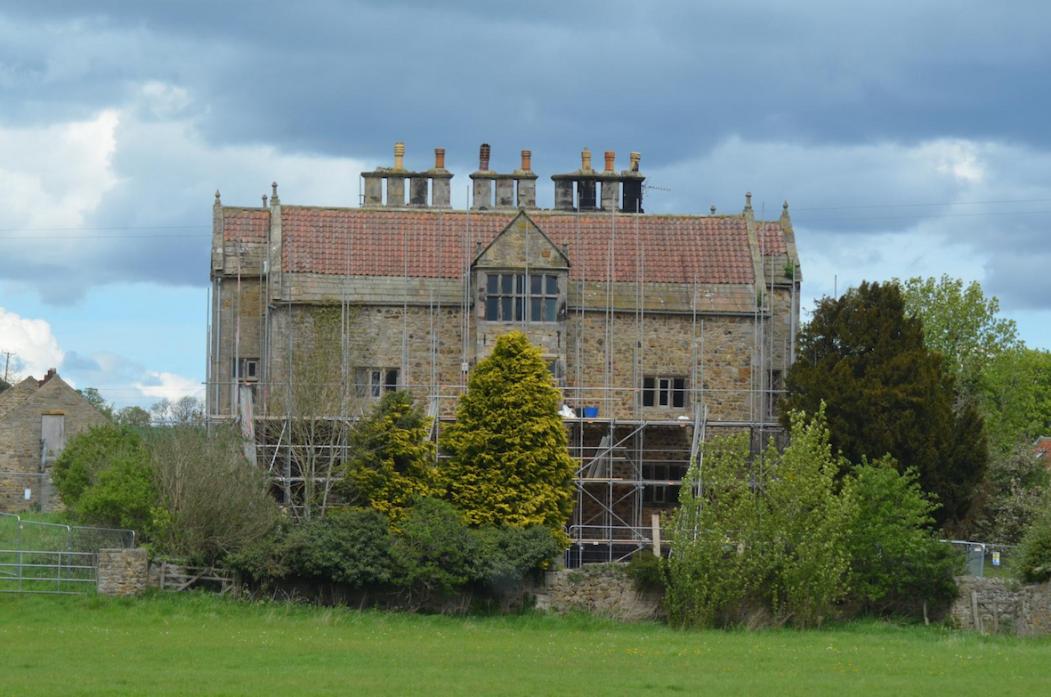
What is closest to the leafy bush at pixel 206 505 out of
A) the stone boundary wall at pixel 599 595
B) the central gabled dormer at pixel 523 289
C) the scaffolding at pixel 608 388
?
the scaffolding at pixel 608 388

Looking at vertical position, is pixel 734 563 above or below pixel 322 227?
below

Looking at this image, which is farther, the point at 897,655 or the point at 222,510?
Result: the point at 222,510

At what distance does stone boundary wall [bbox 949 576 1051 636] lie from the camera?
39.3 metres

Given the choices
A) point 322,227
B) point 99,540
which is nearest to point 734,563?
point 99,540

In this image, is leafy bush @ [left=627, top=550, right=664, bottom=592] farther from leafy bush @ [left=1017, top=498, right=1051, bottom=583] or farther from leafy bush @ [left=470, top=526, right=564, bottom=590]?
leafy bush @ [left=1017, top=498, right=1051, bottom=583]

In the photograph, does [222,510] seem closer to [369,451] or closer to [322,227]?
[369,451]

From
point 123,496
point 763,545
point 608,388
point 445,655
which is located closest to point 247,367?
point 123,496

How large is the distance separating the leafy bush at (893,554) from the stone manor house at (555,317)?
6819mm

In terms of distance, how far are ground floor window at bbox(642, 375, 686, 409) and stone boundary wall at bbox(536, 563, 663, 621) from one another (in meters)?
9.49

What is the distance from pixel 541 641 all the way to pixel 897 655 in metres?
7.16

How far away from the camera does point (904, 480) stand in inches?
1630

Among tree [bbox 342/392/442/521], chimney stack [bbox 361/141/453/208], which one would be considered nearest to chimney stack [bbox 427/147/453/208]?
chimney stack [bbox 361/141/453/208]

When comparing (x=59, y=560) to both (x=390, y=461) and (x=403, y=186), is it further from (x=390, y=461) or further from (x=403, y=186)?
(x=403, y=186)

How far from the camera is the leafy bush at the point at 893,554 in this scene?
4091 centimetres
